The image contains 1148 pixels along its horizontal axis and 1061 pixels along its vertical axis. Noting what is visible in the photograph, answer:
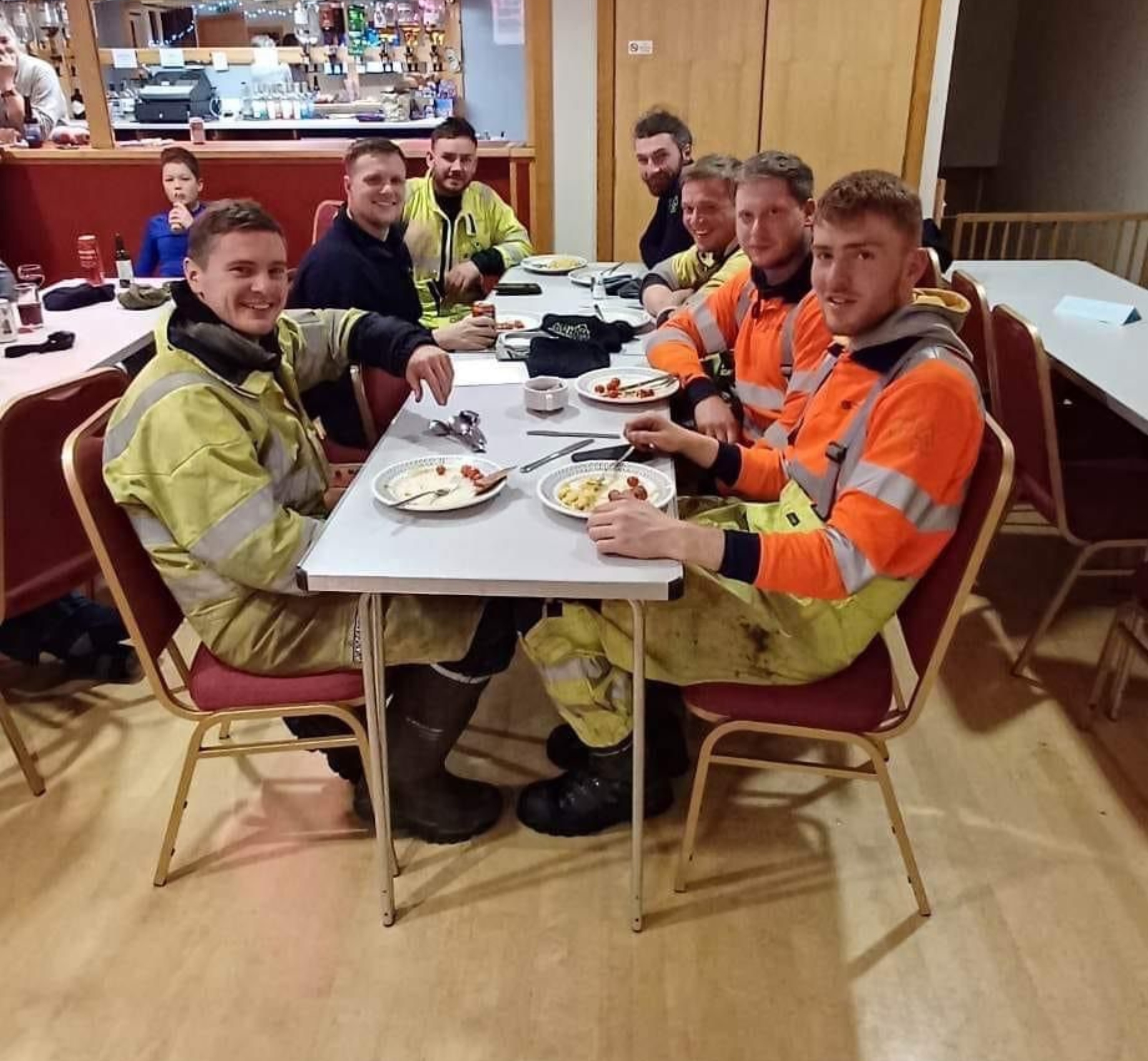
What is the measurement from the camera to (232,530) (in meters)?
1.54

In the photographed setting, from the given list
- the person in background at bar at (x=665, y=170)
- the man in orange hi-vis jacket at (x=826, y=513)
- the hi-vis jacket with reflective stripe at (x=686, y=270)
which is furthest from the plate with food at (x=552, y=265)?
the man in orange hi-vis jacket at (x=826, y=513)

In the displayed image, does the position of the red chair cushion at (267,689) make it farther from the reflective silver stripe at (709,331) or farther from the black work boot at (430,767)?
the reflective silver stripe at (709,331)

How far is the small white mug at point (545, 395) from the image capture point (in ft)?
6.76

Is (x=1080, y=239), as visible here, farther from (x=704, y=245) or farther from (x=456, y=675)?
(x=456, y=675)

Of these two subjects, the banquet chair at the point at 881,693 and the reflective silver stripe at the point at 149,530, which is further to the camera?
the reflective silver stripe at the point at 149,530

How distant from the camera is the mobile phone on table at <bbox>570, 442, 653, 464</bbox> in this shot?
1.83m

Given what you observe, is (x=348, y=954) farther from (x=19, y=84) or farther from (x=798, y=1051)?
(x=19, y=84)

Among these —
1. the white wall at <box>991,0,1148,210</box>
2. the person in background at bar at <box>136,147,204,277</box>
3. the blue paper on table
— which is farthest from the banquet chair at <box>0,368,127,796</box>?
the white wall at <box>991,0,1148,210</box>

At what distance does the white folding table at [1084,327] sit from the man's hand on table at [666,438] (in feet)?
3.21

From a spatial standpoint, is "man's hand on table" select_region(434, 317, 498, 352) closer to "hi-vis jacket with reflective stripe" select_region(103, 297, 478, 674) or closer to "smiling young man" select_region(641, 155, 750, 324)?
"smiling young man" select_region(641, 155, 750, 324)

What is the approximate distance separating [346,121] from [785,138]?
305cm

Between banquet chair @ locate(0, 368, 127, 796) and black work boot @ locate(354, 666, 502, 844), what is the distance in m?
0.75

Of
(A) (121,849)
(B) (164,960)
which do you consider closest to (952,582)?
(B) (164,960)

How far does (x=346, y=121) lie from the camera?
21.4 feet
